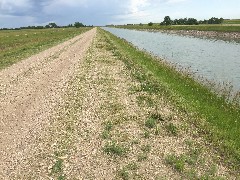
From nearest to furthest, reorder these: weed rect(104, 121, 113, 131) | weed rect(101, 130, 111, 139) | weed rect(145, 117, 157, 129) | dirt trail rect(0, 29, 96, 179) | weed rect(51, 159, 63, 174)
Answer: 1. weed rect(51, 159, 63, 174)
2. dirt trail rect(0, 29, 96, 179)
3. weed rect(101, 130, 111, 139)
4. weed rect(104, 121, 113, 131)
5. weed rect(145, 117, 157, 129)

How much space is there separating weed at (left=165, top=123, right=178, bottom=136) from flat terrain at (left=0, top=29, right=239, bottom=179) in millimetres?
43

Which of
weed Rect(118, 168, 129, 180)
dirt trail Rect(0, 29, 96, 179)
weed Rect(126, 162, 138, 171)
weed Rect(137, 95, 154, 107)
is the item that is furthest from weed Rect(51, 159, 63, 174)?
weed Rect(137, 95, 154, 107)

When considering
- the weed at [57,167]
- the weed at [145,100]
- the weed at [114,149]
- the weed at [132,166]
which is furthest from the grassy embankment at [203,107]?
the weed at [57,167]

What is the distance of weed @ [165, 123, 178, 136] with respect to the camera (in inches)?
550

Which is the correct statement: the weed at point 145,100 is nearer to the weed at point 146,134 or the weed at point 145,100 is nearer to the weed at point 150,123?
the weed at point 150,123

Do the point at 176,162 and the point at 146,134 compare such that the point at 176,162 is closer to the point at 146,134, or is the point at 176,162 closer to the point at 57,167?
the point at 146,134

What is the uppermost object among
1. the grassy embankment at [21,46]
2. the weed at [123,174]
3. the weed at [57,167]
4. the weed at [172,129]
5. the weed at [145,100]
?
the grassy embankment at [21,46]

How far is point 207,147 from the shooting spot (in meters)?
12.6

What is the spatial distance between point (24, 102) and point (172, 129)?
939 cm

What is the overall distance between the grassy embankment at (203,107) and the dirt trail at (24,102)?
6610 millimetres

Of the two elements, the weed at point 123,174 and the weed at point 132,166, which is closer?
the weed at point 123,174

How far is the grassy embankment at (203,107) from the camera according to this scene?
12.8m

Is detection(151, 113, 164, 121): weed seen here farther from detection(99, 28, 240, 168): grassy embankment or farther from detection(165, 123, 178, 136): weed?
detection(99, 28, 240, 168): grassy embankment

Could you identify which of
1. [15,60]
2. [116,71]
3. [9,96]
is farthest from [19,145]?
[15,60]
